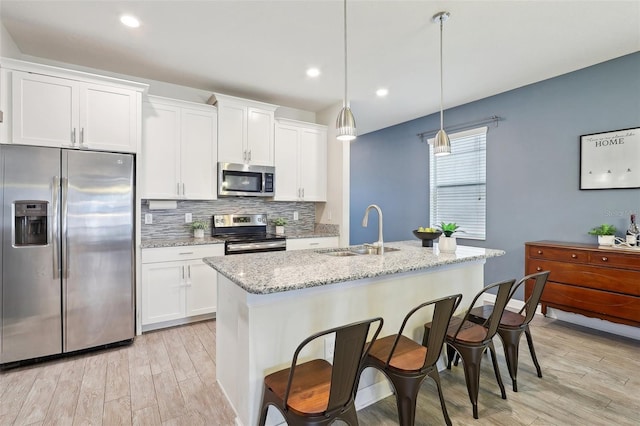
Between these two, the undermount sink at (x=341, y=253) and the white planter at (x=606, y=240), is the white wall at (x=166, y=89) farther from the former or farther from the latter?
the white planter at (x=606, y=240)

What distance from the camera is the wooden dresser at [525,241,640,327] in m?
2.78

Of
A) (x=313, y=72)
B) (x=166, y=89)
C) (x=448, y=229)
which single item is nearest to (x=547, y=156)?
(x=448, y=229)

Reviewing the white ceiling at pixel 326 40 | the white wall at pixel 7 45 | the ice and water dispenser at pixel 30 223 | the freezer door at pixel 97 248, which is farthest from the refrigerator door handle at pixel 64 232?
the white ceiling at pixel 326 40

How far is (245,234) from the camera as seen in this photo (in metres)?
4.18

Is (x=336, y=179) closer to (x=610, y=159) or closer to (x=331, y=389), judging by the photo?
(x=610, y=159)

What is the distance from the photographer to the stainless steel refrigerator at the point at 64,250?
245 cm

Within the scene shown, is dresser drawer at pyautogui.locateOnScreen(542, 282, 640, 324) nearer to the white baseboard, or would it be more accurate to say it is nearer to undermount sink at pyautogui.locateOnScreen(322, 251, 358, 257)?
the white baseboard

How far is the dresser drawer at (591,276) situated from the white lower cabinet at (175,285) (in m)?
3.52

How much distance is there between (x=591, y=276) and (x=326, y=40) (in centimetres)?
333

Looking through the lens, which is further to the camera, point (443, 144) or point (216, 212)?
point (216, 212)

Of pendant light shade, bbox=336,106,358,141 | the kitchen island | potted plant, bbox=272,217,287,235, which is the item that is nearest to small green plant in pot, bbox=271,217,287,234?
potted plant, bbox=272,217,287,235

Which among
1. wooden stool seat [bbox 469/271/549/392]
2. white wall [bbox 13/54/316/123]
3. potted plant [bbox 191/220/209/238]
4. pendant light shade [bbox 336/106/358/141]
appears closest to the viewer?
wooden stool seat [bbox 469/271/549/392]

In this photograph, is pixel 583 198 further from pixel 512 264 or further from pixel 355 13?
pixel 355 13

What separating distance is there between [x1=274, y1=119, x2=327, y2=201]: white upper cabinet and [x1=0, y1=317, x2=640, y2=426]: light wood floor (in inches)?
89.0
